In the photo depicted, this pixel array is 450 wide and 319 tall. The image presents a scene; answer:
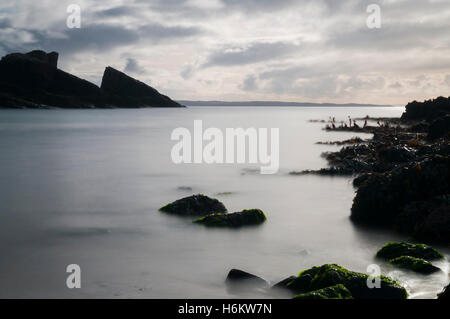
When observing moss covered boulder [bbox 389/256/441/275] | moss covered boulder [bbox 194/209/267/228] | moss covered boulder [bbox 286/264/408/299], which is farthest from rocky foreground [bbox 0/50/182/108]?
moss covered boulder [bbox 389/256/441/275]

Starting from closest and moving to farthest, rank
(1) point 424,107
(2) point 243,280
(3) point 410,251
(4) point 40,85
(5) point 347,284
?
1. (5) point 347,284
2. (2) point 243,280
3. (3) point 410,251
4. (1) point 424,107
5. (4) point 40,85

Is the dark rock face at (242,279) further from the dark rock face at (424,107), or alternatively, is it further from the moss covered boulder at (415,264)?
the dark rock face at (424,107)

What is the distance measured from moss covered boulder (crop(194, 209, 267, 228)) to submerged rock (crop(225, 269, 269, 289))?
12.5 ft

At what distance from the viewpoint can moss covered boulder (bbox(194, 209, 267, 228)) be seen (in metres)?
13.0

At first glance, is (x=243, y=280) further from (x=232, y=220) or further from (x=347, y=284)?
(x=232, y=220)

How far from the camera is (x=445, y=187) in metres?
13.1

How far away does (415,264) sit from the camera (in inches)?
360

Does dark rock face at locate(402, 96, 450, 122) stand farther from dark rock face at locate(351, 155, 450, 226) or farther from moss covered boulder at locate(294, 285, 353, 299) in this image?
moss covered boulder at locate(294, 285, 353, 299)

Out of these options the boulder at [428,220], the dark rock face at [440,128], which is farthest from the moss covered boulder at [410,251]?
the dark rock face at [440,128]

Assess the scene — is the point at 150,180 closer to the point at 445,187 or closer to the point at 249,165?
the point at 249,165

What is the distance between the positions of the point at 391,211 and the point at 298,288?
20.1 ft

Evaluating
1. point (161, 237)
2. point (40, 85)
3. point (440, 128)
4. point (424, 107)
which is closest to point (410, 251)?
point (161, 237)

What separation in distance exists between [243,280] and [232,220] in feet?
13.9
